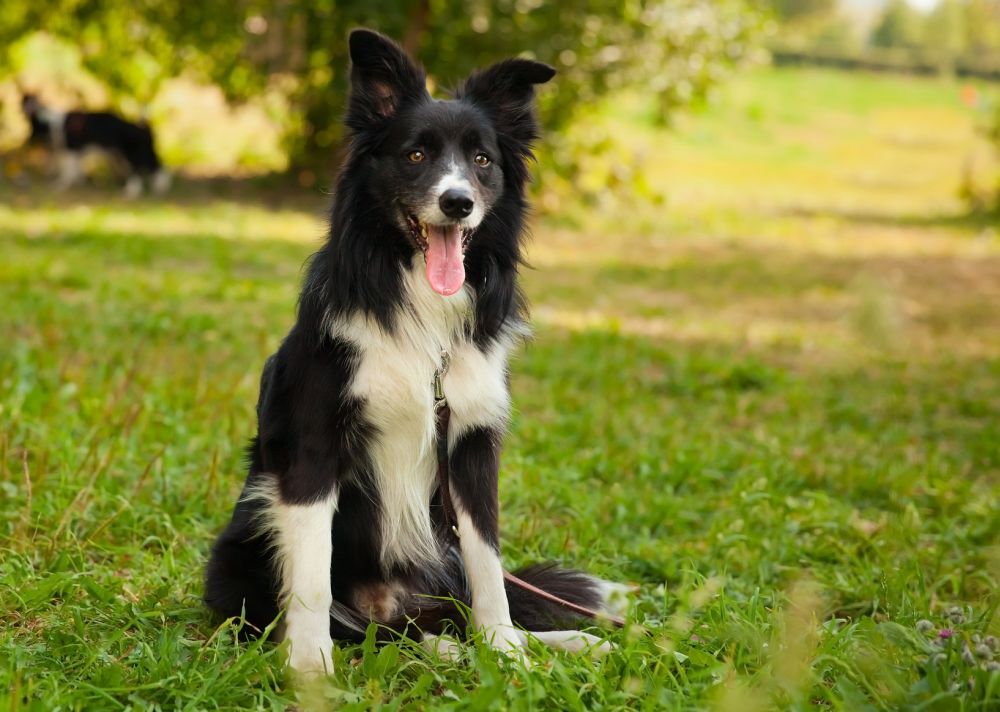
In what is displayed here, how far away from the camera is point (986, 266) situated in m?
12.3

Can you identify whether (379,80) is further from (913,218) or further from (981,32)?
(981,32)

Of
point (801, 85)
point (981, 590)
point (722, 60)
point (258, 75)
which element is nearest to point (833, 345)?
point (981, 590)

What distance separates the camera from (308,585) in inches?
113

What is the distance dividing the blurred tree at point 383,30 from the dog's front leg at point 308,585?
9.49m

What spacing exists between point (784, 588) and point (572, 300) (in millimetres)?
5952

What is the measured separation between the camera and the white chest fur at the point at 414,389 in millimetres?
2932

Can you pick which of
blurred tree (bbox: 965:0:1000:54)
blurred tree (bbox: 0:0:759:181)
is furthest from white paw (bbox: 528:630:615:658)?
blurred tree (bbox: 965:0:1000:54)

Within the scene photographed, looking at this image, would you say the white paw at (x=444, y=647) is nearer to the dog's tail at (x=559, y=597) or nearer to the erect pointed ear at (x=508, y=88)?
the dog's tail at (x=559, y=597)

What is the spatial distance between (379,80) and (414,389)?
95cm

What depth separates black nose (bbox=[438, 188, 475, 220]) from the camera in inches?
114

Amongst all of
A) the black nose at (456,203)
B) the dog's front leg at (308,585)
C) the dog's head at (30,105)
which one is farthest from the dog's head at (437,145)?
the dog's head at (30,105)

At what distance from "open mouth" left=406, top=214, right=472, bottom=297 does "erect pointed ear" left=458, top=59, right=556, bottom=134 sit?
17.9 inches

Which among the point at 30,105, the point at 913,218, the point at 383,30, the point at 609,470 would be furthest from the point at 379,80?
the point at 913,218

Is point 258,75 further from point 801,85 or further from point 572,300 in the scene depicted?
point 801,85
